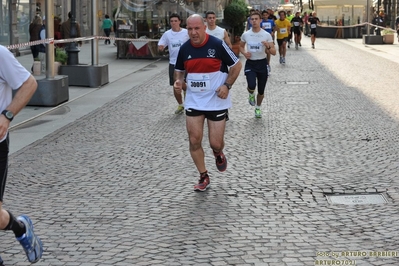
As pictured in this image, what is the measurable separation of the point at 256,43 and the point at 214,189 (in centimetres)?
604

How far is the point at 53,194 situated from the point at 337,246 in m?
3.06

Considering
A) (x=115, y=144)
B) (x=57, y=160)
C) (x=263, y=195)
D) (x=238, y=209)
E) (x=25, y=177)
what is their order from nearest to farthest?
1. (x=238, y=209)
2. (x=263, y=195)
3. (x=25, y=177)
4. (x=57, y=160)
5. (x=115, y=144)

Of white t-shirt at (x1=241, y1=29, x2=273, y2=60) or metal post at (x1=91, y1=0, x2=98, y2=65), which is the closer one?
white t-shirt at (x1=241, y1=29, x2=273, y2=60)

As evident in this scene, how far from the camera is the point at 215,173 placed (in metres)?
9.09

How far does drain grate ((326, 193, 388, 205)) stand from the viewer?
7.54 meters

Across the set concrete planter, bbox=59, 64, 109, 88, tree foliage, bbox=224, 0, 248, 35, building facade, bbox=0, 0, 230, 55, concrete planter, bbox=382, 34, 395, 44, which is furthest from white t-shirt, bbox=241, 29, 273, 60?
concrete planter, bbox=382, 34, 395, 44

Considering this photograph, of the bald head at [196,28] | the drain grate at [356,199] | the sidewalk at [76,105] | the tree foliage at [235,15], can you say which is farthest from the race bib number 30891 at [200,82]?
the tree foliage at [235,15]

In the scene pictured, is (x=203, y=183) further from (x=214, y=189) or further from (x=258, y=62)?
(x=258, y=62)

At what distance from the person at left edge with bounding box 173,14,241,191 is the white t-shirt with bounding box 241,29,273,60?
5578 mm

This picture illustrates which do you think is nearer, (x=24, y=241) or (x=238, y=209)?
(x=24, y=241)

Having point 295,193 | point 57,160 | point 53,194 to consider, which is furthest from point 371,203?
point 57,160

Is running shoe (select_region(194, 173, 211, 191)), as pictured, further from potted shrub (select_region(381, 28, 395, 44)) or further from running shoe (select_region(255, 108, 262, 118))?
potted shrub (select_region(381, 28, 395, 44))

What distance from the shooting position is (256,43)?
13891 millimetres

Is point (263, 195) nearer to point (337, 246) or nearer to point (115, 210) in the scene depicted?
point (115, 210)
